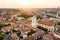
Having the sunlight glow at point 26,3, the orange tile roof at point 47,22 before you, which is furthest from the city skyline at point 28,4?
the orange tile roof at point 47,22

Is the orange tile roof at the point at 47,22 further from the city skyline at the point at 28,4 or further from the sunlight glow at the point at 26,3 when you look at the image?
the sunlight glow at the point at 26,3

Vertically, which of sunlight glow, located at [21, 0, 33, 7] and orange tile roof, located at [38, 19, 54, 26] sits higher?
sunlight glow, located at [21, 0, 33, 7]

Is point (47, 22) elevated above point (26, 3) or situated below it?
below

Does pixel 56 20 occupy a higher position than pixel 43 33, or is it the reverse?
pixel 56 20

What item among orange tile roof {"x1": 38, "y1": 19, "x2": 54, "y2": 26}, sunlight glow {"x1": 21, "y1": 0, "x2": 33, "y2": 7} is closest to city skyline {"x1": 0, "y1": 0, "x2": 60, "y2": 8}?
sunlight glow {"x1": 21, "y1": 0, "x2": 33, "y2": 7}

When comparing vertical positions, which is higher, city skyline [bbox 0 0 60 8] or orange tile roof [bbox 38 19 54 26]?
city skyline [bbox 0 0 60 8]

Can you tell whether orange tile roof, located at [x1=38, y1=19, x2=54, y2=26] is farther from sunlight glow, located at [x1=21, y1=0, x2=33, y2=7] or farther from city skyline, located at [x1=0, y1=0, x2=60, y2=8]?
sunlight glow, located at [x1=21, y1=0, x2=33, y2=7]

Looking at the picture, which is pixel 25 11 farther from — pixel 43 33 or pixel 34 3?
pixel 43 33

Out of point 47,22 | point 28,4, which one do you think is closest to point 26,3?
point 28,4

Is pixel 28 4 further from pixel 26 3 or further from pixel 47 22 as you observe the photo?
pixel 47 22

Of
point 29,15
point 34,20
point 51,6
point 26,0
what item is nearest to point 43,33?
point 34,20

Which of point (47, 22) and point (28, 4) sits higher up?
point (28, 4)
